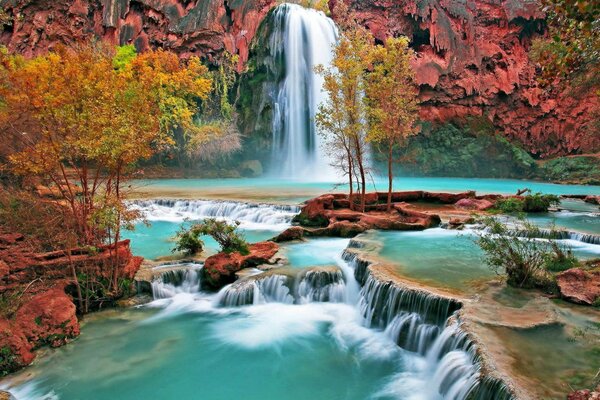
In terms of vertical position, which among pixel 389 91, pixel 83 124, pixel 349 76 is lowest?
pixel 83 124

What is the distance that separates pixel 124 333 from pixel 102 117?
4.23m

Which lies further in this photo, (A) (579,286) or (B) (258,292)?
(B) (258,292)

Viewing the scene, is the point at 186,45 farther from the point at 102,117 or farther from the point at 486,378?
the point at 486,378

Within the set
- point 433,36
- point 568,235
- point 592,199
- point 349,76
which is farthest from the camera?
point 433,36

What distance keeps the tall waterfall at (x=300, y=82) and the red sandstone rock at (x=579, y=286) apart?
30.1 meters

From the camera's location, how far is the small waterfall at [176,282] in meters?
9.59

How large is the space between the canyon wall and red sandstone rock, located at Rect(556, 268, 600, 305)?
32892 mm

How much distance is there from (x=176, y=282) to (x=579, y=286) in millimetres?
8484

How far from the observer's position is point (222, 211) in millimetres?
19453

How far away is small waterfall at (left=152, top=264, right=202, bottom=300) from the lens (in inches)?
377

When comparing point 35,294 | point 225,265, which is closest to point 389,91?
point 225,265

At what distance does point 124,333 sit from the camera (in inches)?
308

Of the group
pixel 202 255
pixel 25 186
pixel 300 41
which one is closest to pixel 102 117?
pixel 202 255

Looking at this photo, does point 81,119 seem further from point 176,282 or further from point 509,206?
point 509,206
